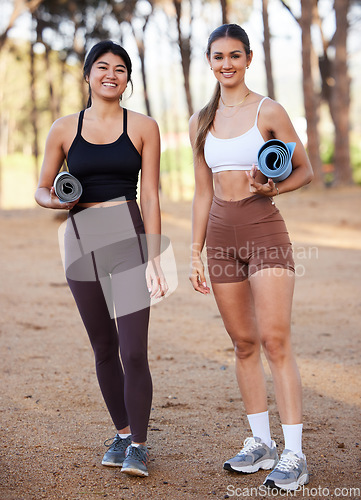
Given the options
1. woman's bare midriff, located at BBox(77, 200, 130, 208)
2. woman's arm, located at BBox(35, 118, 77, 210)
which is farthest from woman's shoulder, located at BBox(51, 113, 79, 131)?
woman's bare midriff, located at BBox(77, 200, 130, 208)

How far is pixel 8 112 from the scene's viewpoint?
5328 cm

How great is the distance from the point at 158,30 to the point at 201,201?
101 ft

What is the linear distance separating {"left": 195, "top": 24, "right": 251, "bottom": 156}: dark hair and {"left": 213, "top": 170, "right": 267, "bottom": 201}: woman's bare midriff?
0.21m

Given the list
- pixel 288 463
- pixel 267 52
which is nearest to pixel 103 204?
pixel 288 463

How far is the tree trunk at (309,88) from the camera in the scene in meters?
19.1

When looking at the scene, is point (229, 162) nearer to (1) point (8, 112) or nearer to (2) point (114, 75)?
(2) point (114, 75)

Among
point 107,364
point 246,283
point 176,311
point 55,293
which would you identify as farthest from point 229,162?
point 55,293

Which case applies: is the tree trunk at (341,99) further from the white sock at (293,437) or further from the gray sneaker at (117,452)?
the white sock at (293,437)

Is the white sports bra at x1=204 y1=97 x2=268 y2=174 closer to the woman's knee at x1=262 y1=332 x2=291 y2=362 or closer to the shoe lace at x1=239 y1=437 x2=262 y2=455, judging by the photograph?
the woman's knee at x1=262 y1=332 x2=291 y2=362

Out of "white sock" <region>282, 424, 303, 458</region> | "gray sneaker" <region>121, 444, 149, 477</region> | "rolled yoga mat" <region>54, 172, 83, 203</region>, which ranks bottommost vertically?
"gray sneaker" <region>121, 444, 149, 477</region>

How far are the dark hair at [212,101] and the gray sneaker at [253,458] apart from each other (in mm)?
1544

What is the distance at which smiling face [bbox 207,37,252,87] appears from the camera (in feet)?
11.2

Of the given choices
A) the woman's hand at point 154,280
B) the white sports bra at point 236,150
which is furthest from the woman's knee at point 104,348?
the white sports bra at point 236,150

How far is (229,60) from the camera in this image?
3.41 m
